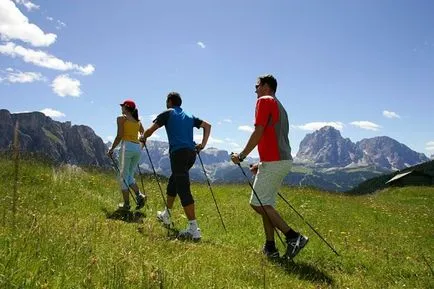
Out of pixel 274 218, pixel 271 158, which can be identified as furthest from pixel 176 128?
pixel 274 218

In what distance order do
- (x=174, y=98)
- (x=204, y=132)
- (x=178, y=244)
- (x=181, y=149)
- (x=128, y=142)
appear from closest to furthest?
(x=178, y=244), (x=181, y=149), (x=174, y=98), (x=204, y=132), (x=128, y=142)

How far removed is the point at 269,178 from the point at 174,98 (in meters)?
3.37

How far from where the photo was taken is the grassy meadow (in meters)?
4.80

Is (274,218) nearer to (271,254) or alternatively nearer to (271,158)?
(271,254)

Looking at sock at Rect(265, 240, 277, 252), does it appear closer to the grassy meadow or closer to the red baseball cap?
the grassy meadow

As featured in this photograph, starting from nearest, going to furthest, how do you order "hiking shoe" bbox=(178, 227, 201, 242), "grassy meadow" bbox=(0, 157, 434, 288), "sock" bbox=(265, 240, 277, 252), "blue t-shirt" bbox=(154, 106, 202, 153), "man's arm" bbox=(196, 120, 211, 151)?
"grassy meadow" bbox=(0, 157, 434, 288)
"sock" bbox=(265, 240, 277, 252)
"hiking shoe" bbox=(178, 227, 201, 242)
"blue t-shirt" bbox=(154, 106, 202, 153)
"man's arm" bbox=(196, 120, 211, 151)

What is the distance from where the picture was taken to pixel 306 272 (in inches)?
326

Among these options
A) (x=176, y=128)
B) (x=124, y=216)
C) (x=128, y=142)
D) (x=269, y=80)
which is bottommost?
Result: (x=124, y=216)

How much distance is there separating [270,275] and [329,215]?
10.1 m

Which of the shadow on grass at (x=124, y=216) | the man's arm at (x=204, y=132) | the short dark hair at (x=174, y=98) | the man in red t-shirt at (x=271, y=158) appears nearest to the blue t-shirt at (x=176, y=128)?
the short dark hair at (x=174, y=98)

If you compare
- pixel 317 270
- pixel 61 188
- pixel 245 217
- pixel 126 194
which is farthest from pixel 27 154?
pixel 317 270

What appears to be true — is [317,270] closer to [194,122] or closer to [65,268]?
[194,122]

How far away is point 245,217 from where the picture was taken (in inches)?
569

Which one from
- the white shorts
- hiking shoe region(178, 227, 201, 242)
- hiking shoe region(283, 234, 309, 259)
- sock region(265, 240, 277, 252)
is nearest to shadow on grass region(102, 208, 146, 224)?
hiking shoe region(178, 227, 201, 242)
